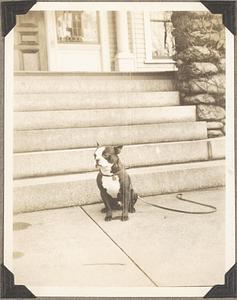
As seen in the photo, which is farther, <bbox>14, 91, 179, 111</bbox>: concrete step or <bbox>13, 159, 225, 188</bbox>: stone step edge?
<bbox>14, 91, 179, 111</bbox>: concrete step

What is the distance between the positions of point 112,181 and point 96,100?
0.45 metres

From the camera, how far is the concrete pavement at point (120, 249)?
136cm

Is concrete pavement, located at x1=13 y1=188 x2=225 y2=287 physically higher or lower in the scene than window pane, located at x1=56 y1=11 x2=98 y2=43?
lower

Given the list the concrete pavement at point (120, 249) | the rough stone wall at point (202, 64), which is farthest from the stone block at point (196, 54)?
the concrete pavement at point (120, 249)

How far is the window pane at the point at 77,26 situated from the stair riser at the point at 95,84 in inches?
9.2

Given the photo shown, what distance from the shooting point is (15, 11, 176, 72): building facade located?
4.92 ft

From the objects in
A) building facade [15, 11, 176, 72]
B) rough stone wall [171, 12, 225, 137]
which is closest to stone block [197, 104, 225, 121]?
rough stone wall [171, 12, 225, 137]

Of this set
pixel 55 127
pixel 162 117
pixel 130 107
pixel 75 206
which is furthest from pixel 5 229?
pixel 162 117

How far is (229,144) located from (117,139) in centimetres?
45

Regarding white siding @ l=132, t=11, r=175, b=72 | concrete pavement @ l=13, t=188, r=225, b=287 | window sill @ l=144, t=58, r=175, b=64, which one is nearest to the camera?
concrete pavement @ l=13, t=188, r=225, b=287

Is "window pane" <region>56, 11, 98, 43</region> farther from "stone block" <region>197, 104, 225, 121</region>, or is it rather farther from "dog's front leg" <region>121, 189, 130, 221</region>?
"dog's front leg" <region>121, 189, 130, 221</region>

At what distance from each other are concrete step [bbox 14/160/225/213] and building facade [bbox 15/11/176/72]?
1.50 ft

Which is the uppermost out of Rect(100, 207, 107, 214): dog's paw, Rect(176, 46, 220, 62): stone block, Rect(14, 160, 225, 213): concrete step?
Rect(176, 46, 220, 62): stone block

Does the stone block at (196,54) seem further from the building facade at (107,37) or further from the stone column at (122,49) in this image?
the stone column at (122,49)
